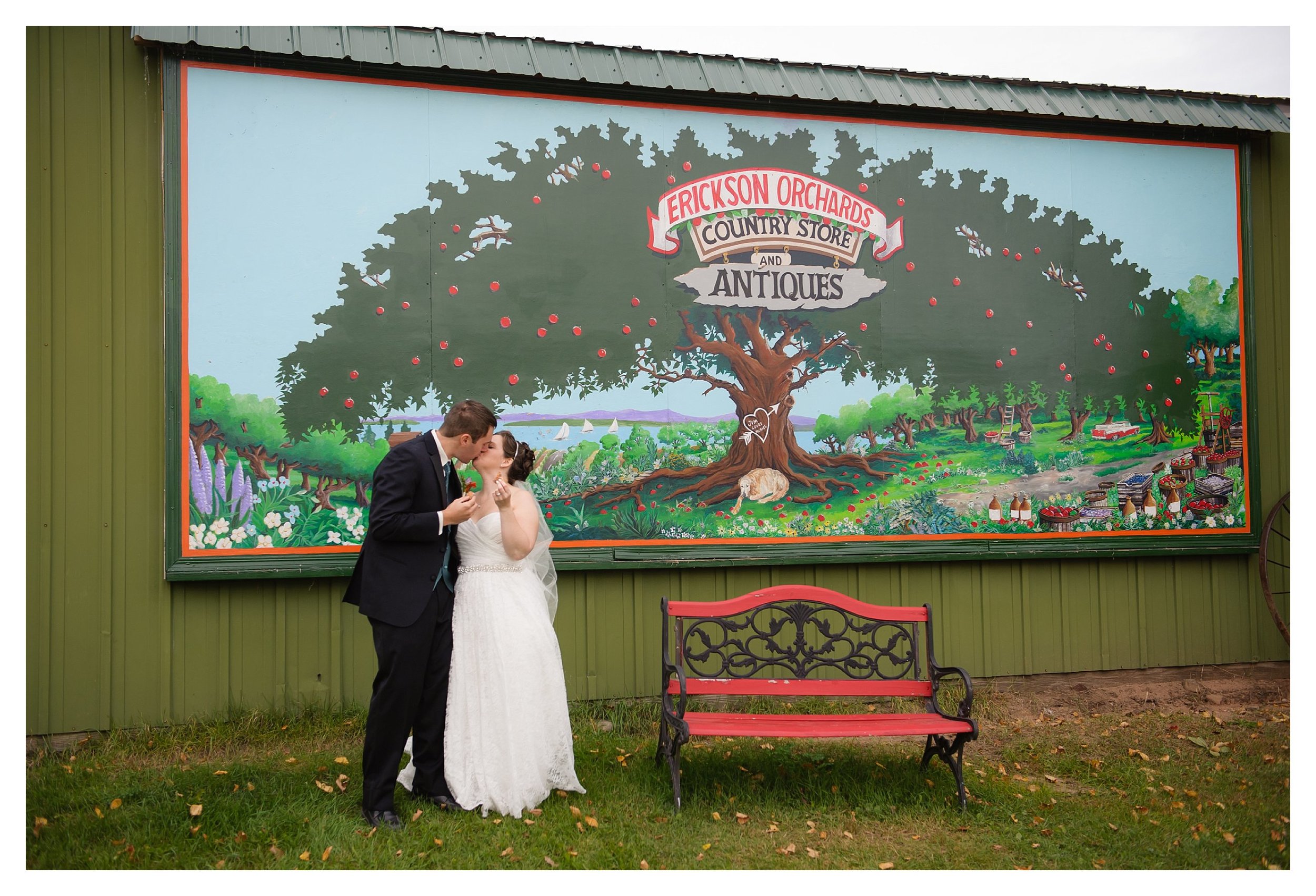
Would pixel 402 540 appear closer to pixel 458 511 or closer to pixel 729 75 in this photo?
pixel 458 511

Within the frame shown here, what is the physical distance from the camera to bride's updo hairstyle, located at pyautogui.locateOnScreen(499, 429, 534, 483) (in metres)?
4.77

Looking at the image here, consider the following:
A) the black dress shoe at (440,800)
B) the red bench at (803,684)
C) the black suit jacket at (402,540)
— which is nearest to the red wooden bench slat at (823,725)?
the red bench at (803,684)

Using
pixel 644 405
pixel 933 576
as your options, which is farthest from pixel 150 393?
pixel 933 576

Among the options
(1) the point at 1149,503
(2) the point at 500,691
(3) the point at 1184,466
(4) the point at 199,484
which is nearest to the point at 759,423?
(2) the point at 500,691

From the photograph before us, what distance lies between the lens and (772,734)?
4.60m

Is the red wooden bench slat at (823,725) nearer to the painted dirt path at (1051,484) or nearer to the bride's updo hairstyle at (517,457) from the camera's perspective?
the bride's updo hairstyle at (517,457)

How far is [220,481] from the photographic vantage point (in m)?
5.59

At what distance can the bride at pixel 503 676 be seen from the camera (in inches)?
173

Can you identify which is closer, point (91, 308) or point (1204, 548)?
point (91, 308)

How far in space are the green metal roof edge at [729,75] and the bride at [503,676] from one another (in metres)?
3.10
